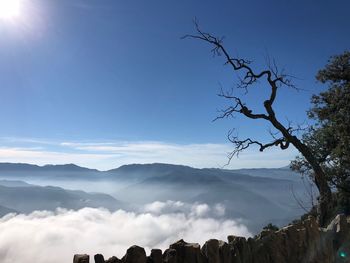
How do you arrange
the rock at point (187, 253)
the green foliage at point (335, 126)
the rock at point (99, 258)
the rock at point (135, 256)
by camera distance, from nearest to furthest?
the rock at point (99, 258) < the rock at point (135, 256) < the rock at point (187, 253) < the green foliage at point (335, 126)

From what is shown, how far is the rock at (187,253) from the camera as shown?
11.1 m

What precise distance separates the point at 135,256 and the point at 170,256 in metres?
0.96

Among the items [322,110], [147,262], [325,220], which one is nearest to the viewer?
[147,262]

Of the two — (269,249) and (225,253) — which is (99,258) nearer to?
(225,253)

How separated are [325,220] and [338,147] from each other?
15471 millimetres

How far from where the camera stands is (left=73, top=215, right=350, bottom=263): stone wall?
1077cm

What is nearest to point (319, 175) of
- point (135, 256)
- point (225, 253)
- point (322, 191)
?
point (322, 191)

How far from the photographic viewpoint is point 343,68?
31547 millimetres

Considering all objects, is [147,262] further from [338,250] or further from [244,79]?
[244,79]

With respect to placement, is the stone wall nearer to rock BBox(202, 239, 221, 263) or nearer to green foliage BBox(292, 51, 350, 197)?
rock BBox(202, 239, 221, 263)

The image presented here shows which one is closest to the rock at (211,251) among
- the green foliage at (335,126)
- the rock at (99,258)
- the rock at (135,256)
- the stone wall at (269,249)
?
the stone wall at (269,249)

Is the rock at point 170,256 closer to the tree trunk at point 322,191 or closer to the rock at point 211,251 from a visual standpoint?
the rock at point 211,251

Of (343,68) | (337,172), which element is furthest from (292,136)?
(337,172)

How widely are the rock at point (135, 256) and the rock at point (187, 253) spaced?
0.94 metres
